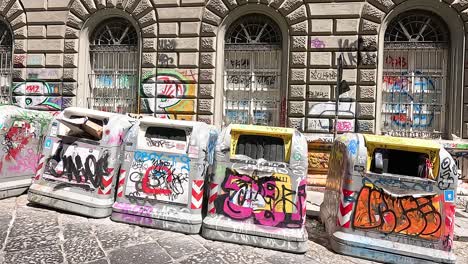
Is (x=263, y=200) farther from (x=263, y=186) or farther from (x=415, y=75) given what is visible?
(x=415, y=75)

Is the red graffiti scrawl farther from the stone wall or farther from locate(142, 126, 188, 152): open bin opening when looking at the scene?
the stone wall

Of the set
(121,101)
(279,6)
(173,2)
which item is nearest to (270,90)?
(279,6)

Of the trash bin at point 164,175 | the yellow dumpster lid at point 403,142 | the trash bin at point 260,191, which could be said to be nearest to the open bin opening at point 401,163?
the yellow dumpster lid at point 403,142

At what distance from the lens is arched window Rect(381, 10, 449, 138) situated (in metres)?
8.98

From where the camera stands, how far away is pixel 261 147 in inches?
189

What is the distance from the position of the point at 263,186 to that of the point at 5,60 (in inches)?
418

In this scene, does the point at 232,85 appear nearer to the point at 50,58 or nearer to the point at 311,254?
the point at 50,58

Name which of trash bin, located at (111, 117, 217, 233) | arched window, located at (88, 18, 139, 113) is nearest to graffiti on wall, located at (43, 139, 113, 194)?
trash bin, located at (111, 117, 217, 233)

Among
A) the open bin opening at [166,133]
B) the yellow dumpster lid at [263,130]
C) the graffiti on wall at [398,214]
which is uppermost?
the yellow dumpster lid at [263,130]

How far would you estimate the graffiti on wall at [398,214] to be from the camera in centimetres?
420

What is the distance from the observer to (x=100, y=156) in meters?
5.20

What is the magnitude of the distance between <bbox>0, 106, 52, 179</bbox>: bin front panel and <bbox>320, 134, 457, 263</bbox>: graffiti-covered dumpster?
5378 millimetres

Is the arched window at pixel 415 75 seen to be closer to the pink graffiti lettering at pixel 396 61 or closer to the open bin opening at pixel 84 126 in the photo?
the pink graffiti lettering at pixel 396 61

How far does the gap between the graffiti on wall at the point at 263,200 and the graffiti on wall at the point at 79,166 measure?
5.82ft
